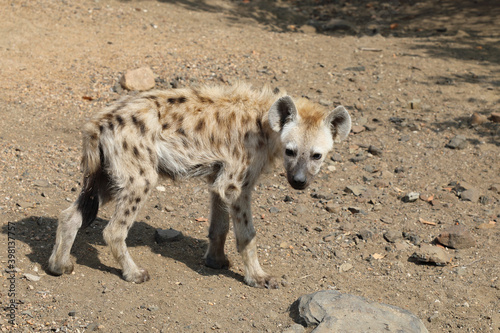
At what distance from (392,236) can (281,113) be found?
4.92 ft

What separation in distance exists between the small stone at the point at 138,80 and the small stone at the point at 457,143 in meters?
3.07

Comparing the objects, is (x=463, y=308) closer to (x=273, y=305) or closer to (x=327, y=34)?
(x=273, y=305)

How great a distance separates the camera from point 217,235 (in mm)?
3990

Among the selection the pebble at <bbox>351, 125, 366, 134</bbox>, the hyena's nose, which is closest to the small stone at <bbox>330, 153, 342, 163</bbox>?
the pebble at <bbox>351, 125, 366, 134</bbox>

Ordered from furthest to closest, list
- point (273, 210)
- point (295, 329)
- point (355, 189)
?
point (355, 189) < point (273, 210) < point (295, 329)

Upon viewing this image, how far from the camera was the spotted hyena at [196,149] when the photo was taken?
3.44m

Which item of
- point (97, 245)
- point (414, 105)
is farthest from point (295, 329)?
point (414, 105)

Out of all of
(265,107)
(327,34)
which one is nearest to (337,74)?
(327,34)

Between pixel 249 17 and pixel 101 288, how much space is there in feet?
20.0

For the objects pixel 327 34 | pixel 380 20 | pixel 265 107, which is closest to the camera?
pixel 265 107

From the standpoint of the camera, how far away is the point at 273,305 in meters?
3.57

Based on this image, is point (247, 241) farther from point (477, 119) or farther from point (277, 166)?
point (477, 119)

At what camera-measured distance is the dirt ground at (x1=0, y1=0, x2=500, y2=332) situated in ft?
11.6

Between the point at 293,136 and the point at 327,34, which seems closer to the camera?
the point at 293,136
